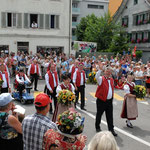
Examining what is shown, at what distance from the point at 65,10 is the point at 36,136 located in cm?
2841

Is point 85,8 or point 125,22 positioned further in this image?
point 85,8

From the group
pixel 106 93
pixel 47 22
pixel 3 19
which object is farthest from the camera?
pixel 47 22

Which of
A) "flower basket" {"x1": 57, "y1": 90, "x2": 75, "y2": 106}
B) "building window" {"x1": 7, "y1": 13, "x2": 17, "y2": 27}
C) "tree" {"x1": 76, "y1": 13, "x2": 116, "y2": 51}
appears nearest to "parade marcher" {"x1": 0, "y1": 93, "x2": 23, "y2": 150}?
"flower basket" {"x1": 57, "y1": 90, "x2": 75, "y2": 106}

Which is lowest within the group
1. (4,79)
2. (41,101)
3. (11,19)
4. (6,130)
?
(6,130)

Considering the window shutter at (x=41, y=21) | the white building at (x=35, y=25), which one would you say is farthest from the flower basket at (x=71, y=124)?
the window shutter at (x=41, y=21)

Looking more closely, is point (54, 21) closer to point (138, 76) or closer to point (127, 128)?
point (138, 76)

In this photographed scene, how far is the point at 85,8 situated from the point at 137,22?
20546 mm

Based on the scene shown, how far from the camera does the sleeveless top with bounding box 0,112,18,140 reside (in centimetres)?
376

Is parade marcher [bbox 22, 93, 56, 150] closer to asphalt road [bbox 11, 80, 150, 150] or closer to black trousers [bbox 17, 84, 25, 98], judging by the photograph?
asphalt road [bbox 11, 80, 150, 150]

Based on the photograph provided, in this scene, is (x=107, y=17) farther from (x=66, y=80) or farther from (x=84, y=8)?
(x=66, y=80)

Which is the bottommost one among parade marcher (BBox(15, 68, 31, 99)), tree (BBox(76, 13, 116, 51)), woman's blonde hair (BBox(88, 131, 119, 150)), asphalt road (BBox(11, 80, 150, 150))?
asphalt road (BBox(11, 80, 150, 150))

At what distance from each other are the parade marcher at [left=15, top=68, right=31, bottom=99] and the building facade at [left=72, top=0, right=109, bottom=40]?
4617 centimetres

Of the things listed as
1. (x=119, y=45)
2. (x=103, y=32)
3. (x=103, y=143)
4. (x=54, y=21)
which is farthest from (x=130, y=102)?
(x=103, y=32)

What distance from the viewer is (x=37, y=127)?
150 inches
